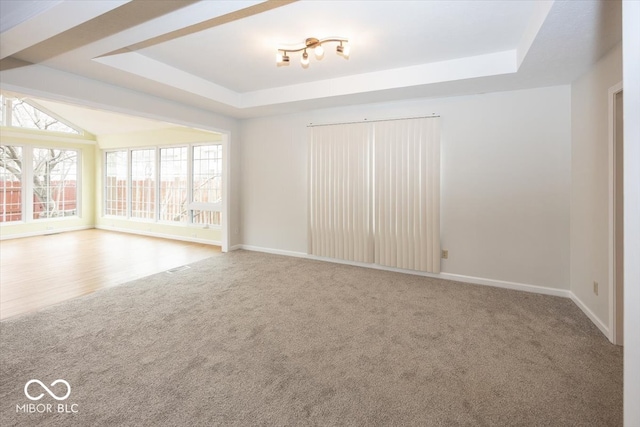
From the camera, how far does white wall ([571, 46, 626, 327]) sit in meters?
2.63

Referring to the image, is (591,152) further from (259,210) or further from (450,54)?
(259,210)

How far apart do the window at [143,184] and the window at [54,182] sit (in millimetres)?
1777

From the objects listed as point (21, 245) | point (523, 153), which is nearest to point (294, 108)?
point (523, 153)

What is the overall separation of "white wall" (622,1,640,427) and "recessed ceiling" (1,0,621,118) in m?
1.40

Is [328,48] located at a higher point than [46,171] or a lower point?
higher

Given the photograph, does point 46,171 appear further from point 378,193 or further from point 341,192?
point 378,193

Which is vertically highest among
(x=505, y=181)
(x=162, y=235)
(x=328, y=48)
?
(x=328, y=48)

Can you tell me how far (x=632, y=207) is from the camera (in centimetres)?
94

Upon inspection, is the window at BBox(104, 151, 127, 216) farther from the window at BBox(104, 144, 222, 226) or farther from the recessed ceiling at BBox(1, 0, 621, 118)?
the recessed ceiling at BBox(1, 0, 621, 118)

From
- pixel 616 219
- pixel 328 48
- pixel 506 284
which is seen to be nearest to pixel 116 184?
pixel 328 48

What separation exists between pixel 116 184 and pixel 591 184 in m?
9.37

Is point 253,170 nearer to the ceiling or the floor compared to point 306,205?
nearer to the ceiling

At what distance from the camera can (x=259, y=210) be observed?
5.53 meters

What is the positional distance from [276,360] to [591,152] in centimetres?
339
